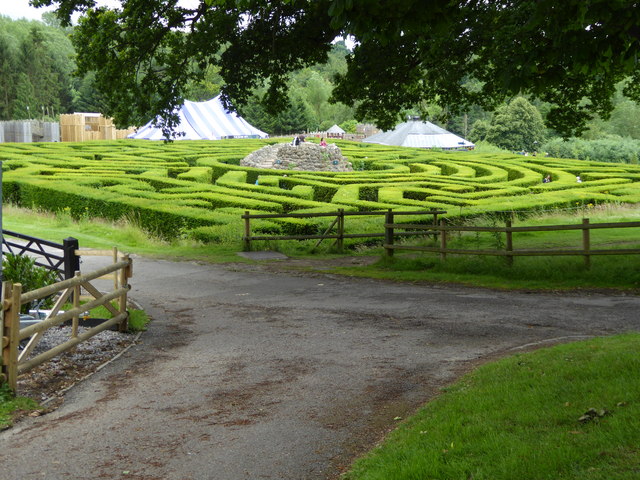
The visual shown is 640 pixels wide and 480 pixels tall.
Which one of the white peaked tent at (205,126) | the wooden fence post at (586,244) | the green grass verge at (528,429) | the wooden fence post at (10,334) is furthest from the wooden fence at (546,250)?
the white peaked tent at (205,126)

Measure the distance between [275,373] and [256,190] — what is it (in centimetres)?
1974

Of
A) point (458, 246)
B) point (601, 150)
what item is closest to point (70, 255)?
point (458, 246)

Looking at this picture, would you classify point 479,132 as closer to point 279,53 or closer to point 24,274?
point 279,53

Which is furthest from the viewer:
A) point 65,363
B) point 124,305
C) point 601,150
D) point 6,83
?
point 6,83

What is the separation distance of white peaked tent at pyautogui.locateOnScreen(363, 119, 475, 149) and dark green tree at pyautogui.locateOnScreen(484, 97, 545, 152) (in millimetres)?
3498

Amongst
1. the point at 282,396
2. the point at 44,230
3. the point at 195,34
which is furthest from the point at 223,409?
the point at 44,230

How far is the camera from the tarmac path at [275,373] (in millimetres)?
5969

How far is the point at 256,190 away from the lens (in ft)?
91.4

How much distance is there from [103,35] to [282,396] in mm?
12357

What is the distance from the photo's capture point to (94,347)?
9867mm

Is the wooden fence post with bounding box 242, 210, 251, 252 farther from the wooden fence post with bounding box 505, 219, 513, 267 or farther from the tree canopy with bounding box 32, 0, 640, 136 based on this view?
the wooden fence post with bounding box 505, 219, 513, 267

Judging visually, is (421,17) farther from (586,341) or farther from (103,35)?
(103,35)

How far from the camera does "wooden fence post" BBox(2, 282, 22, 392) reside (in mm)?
7465

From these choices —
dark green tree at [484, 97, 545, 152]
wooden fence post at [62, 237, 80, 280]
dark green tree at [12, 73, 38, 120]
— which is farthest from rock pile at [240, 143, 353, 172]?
dark green tree at [12, 73, 38, 120]
